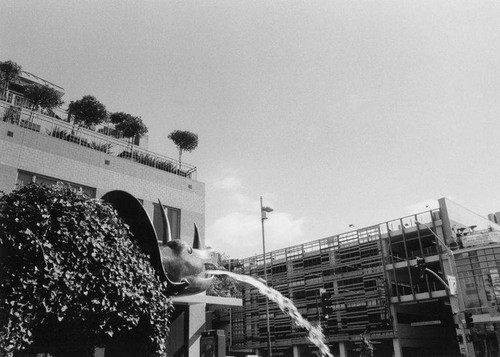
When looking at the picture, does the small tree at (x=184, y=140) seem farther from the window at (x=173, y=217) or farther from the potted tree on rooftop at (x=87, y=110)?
the window at (x=173, y=217)

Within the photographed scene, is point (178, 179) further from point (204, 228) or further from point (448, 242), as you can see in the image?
point (448, 242)

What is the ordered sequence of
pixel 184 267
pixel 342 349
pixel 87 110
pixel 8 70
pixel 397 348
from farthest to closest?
1. pixel 342 349
2. pixel 397 348
3. pixel 8 70
4. pixel 87 110
5. pixel 184 267

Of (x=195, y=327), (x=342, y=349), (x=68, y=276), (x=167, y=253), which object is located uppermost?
(x=167, y=253)

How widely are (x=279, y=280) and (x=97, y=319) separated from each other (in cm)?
4967

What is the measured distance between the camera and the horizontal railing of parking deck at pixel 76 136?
17406mm

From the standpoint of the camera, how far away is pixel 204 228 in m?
20.8

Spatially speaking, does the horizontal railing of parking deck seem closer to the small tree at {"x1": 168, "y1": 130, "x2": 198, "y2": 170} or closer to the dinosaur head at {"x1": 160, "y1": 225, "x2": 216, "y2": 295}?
the small tree at {"x1": 168, "y1": 130, "x2": 198, "y2": 170}

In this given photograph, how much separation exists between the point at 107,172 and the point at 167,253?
28.9ft

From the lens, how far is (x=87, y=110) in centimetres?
2256

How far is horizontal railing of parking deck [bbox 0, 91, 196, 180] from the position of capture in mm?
17406

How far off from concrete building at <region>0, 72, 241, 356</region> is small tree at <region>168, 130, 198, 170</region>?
10.3 feet

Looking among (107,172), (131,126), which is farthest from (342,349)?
(107,172)

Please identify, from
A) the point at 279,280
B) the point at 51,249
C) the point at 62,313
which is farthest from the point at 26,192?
the point at 279,280

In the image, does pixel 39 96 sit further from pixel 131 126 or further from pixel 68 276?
pixel 68 276
